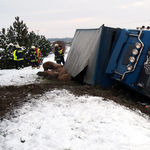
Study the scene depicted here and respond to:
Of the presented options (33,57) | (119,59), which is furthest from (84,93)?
(33,57)

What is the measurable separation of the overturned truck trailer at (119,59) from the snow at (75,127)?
2.76 feet

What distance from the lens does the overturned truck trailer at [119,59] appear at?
436cm

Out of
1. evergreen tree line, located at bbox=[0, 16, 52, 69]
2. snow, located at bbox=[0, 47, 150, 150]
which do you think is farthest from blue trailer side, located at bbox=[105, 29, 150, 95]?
evergreen tree line, located at bbox=[0, 16, 52, 69]

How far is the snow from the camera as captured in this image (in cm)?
267

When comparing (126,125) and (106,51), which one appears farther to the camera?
(106,51)

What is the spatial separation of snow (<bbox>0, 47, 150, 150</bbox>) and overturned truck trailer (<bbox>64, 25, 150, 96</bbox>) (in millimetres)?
843

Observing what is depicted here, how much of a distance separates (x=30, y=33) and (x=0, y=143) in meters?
15.3

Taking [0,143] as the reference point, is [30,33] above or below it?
above

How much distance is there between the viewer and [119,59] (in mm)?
4977

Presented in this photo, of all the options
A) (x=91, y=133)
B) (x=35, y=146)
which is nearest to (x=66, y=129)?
(x=91, y=133)

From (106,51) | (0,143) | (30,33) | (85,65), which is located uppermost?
(30,33)

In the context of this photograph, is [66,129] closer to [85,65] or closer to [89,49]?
[85,65]

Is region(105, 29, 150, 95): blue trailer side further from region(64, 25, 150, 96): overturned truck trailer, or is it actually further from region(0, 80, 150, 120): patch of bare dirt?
region(0, 80, 150, 120): patch of bare dirt

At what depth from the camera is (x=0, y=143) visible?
276 cm
